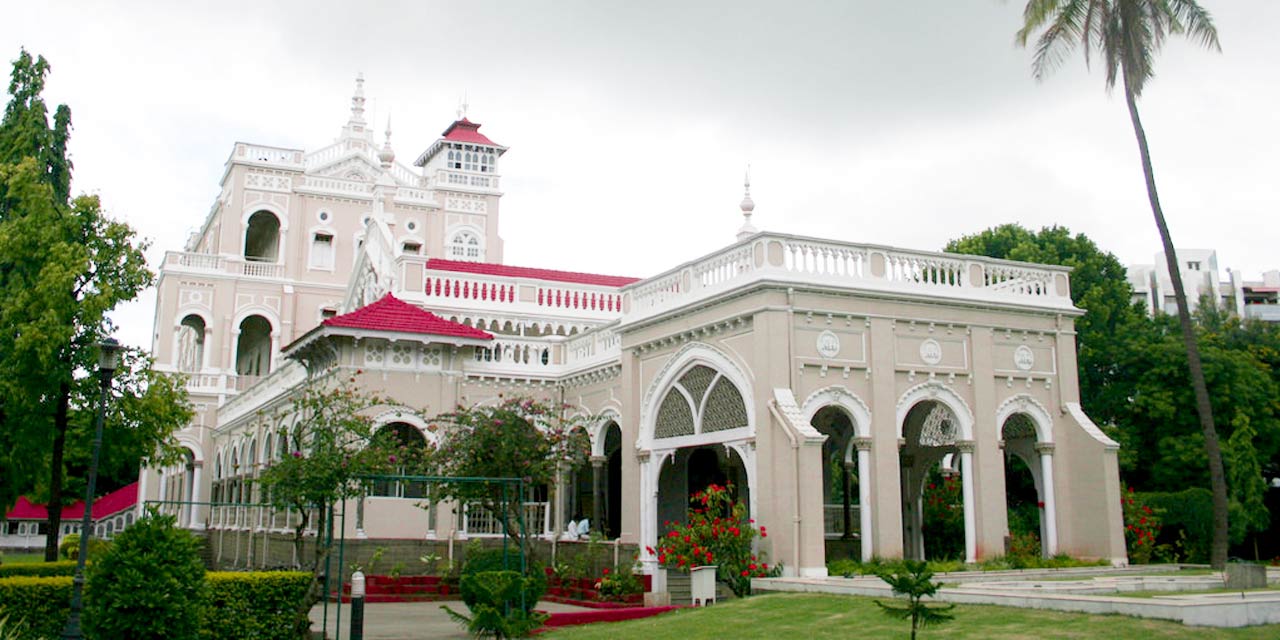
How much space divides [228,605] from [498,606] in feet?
11.7

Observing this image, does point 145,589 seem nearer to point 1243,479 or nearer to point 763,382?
point 763,382

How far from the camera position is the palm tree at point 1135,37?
21.2 meters

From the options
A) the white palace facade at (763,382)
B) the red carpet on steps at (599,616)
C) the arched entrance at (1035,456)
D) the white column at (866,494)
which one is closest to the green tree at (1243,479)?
the white palace facade at (763,382)

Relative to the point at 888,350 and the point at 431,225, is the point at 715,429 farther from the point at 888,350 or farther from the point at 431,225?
the point at 431,225

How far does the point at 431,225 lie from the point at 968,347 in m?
33.0

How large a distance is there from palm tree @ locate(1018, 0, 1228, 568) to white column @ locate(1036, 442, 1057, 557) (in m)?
2.86

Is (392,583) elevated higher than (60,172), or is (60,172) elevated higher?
→ (60,172)

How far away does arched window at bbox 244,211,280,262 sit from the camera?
159 ft

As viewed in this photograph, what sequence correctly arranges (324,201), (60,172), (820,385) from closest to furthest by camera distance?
1. (820,385)
2. (60,172)
3. (324,201)

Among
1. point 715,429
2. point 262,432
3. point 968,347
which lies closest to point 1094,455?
point 968,347

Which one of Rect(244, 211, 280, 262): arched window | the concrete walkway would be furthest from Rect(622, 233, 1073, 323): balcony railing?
Rect(244, 211, 280, 262): arched window

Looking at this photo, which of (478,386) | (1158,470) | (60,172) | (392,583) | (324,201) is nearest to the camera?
(392,583)

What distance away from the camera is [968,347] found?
21.2 meters

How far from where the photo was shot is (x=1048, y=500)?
70.9 feet
